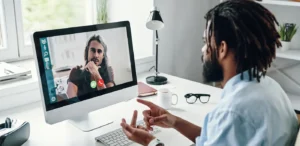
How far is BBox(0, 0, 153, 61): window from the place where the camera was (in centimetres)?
209

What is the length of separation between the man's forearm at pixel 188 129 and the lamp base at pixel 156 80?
649mm

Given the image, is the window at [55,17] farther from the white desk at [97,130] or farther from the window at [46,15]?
the white desk at [97,130]

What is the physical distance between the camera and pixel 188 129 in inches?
56.8

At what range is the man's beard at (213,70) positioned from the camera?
3.91ft

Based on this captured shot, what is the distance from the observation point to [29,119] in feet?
5.32

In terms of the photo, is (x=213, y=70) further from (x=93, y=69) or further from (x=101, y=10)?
(x=101, y=10)

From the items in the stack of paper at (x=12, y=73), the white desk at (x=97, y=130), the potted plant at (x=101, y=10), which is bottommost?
the white desk at (x=97, y=130)

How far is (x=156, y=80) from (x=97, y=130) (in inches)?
27.0

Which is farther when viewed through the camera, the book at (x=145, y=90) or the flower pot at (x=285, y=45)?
the flower pot at (x=285, y=45)

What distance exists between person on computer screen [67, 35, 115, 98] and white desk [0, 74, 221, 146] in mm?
175

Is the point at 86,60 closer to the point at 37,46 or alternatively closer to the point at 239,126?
the point at 37,46

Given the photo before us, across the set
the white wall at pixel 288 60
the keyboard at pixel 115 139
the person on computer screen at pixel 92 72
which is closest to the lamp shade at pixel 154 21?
the person on computer screen at pixel 92 72

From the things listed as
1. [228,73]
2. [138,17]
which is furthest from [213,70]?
[138,17]

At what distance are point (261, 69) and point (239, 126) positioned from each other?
0.22 meters
